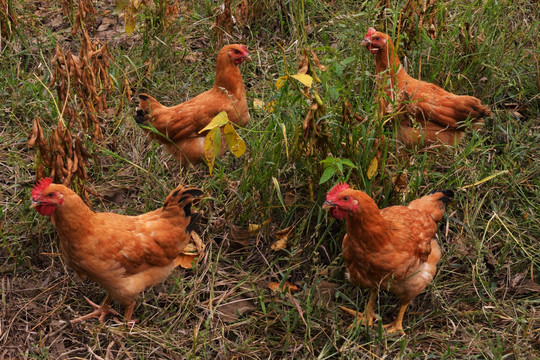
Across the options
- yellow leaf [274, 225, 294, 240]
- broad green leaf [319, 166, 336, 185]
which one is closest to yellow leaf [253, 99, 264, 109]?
yellow leaf [274, 225, 294, 240]

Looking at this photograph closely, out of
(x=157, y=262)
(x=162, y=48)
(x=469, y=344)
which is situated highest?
(x=162, y=48)

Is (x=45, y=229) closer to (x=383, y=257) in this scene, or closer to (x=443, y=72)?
(x=383, y=257)

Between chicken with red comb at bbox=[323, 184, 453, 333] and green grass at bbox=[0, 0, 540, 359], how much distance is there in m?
0.16

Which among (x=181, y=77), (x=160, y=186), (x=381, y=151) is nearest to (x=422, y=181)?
(x=381, y=151)

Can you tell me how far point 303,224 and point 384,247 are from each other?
1.93 feet

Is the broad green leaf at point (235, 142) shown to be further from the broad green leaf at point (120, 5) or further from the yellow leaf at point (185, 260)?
the broad green leaf at point (120, 5)

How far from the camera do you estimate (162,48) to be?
534 cm

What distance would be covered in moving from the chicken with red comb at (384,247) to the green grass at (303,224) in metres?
0.16

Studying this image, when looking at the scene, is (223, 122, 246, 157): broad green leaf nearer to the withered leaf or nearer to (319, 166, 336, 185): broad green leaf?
(319, 166, 336, 185): broad green leaf

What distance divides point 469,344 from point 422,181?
1270 mm

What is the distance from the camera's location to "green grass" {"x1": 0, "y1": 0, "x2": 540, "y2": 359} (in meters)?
3.48

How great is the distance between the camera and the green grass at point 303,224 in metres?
3.48

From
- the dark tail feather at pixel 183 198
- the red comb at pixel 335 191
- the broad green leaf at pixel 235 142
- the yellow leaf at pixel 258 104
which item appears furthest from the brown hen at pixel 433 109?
the dark tail feather at pixel 183 198

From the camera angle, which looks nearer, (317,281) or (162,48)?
(317,281)
